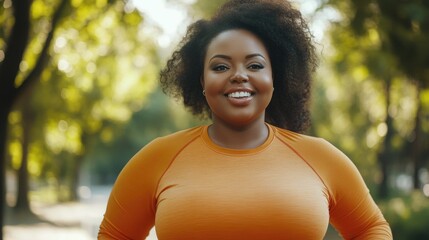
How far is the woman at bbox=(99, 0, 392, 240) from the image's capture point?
103 inches

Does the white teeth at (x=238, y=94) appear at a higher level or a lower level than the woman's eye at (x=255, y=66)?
lower

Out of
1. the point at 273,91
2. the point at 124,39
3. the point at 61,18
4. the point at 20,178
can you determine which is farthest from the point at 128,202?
the point at 20,178

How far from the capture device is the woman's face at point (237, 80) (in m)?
2.75

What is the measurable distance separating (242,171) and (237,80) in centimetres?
33

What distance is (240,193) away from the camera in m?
→ 2.63

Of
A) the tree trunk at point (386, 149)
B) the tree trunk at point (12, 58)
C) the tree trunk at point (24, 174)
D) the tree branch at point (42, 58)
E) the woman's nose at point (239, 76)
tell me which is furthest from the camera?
the tree trunk at point (24, 174)

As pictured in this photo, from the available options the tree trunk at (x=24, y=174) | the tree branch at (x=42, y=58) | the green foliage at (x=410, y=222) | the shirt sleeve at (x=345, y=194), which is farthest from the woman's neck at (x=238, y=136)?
the tree trunk at (x=24, y=174)

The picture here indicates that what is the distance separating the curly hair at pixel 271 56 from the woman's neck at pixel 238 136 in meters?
0.30

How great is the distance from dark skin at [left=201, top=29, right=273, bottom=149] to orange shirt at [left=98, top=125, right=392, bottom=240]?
0.07m

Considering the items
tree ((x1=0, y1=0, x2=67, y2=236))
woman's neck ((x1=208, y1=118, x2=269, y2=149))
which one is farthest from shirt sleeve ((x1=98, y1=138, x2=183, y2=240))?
tree ((x1=0, y1=0, x2=67, y2=236))

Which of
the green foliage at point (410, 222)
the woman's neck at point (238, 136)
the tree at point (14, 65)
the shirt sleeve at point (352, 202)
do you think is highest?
the tree at point (14, 65)

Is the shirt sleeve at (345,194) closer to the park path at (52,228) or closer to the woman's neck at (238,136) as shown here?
the woman's neck at (238,136)

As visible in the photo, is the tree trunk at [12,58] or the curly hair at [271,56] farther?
the tree trunk at [12,58]

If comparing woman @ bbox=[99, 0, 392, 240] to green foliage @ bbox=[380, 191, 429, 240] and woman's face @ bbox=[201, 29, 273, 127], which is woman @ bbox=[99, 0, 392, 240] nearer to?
woman's face @ bbox=[201, 29, 273, 127]
